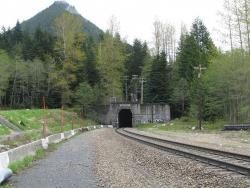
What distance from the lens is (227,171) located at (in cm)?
1323

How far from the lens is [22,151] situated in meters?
17.0

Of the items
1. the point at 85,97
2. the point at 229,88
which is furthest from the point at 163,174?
the point at 85,97

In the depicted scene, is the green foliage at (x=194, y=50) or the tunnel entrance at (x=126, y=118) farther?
the tunnel entrance at (x=126, y=118)

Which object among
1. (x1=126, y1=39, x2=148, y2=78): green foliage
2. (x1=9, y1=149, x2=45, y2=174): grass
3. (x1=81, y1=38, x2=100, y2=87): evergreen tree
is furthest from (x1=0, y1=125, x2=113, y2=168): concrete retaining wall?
(x1=126, y1=39, x2=148, y2=78): green foliage

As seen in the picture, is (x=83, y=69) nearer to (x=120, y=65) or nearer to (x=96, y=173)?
(x=120, y=65)

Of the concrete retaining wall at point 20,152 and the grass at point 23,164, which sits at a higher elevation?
the concrete retaining wall at point 20,152

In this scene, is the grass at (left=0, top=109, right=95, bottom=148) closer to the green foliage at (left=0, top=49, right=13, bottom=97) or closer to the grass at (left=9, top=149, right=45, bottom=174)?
the green foliage at (left=0, top=49, right=13, bottom=97)

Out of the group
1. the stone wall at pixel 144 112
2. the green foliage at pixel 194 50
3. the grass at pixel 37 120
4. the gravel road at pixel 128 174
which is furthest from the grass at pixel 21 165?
the green foliage at pixel 194 50

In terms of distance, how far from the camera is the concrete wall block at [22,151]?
15.0 metres

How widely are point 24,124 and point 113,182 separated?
43.2m

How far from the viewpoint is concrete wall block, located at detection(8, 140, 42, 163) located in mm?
15015

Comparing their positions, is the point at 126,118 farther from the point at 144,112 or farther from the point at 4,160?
the point at 4,160

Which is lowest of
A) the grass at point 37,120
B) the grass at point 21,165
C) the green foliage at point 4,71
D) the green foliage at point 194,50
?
the grass at point 21,165

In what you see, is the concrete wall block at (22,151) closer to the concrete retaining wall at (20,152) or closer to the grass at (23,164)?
the concrete retaining wall at (20,152)
